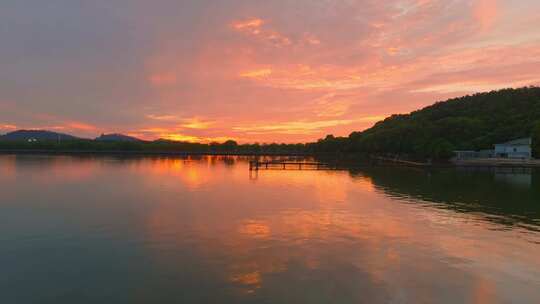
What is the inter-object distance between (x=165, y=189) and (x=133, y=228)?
18027 mm

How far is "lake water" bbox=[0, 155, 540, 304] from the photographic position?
37.9ft

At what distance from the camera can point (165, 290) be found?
11.6 meters

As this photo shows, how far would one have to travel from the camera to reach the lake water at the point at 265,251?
11.6 meters

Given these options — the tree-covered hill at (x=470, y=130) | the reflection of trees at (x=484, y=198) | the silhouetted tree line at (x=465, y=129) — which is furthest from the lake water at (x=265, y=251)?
the tree-covered hill at (x=470, y=130)

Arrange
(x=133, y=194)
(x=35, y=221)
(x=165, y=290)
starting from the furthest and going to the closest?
(x=133, y=194), (x=35, y=221), (x=165, y=290)

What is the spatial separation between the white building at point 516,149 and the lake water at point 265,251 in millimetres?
69321

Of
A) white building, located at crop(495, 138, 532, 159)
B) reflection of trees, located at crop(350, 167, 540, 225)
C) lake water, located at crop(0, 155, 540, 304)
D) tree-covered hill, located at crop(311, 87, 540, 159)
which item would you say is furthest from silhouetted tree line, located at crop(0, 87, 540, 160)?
lake water, located at crop(0, 155, 540, 304)

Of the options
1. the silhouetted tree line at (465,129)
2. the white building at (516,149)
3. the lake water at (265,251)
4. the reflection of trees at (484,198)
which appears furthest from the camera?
the silhouetted tree line at (465,129)

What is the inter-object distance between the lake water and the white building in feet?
227

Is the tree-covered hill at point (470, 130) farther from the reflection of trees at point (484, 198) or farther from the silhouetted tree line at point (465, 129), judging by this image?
the reflection of trees at point (484, 198)

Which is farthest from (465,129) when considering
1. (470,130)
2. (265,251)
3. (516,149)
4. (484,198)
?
(265,251)

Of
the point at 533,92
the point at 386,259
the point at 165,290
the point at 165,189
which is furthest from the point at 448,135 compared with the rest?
the point at 165,290

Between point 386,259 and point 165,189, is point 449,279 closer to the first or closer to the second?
point 386,259

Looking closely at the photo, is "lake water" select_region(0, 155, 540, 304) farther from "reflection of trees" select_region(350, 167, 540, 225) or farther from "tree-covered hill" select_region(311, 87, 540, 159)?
"tree-covered hill" select_region(311, 87, 540, 159)
